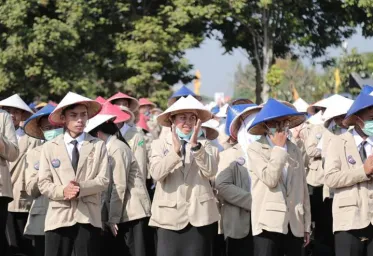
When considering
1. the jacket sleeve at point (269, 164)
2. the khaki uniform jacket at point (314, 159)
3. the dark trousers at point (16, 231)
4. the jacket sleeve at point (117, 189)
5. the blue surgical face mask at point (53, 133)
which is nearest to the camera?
the jacket sleeve at point (269, 164)

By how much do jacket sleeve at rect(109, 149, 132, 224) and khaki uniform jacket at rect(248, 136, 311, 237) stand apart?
1.78 m

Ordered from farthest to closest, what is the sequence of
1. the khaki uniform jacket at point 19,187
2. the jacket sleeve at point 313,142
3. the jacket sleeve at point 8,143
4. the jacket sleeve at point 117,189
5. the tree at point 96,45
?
1. the tree at point 96,45
2. the jacket sleeve at point 313,142
3. the khaki uniform jacket at point 19,187
4. the jacket sleeve at point 117,189
5. the jacket sleeve at point 8,143

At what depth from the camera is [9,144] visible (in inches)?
278

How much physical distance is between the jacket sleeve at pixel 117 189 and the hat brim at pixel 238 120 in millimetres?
1184

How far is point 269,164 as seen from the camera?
6.30 meters

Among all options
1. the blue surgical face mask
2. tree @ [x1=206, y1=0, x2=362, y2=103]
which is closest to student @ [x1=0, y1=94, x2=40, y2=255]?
the blue surgical face mask

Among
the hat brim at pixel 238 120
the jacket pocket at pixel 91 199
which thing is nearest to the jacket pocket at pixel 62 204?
the jacket pocket at pixel 91 199

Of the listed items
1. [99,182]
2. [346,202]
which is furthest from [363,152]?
[99,182]

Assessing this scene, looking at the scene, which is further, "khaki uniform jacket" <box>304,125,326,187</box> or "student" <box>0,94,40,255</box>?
"khaki uniform jacket" <box>304,125,326,187</box>

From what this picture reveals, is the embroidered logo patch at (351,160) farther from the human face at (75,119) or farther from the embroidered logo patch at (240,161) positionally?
the human face at (75,119)

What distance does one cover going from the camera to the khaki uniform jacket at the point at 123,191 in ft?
25.8

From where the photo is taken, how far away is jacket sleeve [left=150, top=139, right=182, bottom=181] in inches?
255

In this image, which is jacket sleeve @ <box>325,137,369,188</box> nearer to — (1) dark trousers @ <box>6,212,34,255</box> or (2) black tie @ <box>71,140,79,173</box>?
(2) black tie @ <box>71,140,79,173</box>

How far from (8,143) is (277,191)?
252 centimetres
